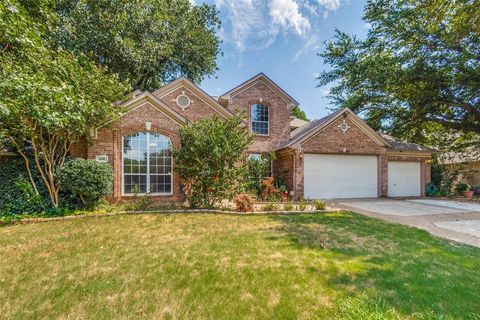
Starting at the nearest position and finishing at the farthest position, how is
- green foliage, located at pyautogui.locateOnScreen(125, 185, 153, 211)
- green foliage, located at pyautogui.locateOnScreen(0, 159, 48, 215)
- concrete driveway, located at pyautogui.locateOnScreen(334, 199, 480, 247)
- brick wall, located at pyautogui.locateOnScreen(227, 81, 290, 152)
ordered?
concrete driveway, located at pyautogui.locateOnScreen(334, 199, 480, 247) < green foliage, located at pyautogui.locateOnScreen(0, 159, 48, 215) < green foliage, located at pyautogui.locateOnScreen(125, 185, 153, 211) < brick wall, located at pyautogui.locateOnScreen(227, 81, 290, 152)

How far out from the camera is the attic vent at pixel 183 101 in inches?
548

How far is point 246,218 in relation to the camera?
27.1ft

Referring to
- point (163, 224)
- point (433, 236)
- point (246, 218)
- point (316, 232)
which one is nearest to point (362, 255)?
point (316, 232)

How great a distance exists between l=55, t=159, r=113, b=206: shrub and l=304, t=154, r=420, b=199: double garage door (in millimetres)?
10249

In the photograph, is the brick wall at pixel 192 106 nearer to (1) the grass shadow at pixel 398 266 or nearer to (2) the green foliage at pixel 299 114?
(1) the grass shadow at pixel 398 266

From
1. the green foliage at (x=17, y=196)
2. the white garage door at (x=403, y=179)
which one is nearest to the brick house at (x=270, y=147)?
the white garage door at (x=403, y=179)

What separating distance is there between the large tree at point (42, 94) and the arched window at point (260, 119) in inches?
333

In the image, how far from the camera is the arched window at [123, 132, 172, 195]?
10.6m

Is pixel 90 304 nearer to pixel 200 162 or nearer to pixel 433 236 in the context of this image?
pixel 200 162

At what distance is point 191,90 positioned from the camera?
14109 mm

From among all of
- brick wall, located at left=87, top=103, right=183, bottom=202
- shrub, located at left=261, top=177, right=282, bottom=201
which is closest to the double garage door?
shrub, located at left=261, top=177, right=282, bottom=201

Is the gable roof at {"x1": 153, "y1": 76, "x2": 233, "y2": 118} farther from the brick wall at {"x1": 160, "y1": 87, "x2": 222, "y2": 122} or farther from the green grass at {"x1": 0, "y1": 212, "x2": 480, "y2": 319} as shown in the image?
the green grass at {"x1": 0, "y1": 212, "x2": 480, "y2": 319}

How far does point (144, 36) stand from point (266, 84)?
1026 centimetres

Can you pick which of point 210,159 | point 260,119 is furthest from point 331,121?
point 210,159
